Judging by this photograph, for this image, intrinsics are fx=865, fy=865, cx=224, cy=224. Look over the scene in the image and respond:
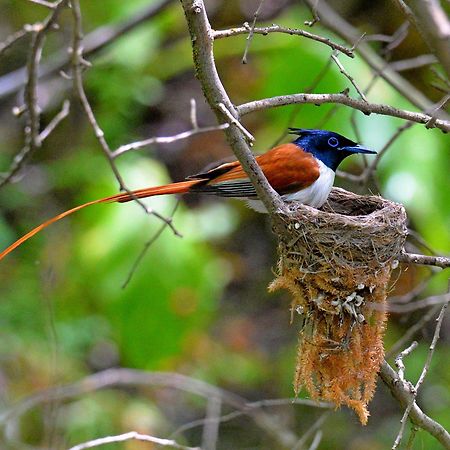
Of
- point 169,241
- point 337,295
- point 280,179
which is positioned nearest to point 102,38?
point 169,241

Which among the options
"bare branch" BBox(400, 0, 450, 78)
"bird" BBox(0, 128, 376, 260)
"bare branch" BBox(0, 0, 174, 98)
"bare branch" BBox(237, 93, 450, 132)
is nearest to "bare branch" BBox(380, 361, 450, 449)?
"bare branch" BBox(237, 93, 450, 132)

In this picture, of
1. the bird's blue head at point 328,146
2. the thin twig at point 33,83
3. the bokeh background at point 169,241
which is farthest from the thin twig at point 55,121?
the bird's blue head at point 328,146

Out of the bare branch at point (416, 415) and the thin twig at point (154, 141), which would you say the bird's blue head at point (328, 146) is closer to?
the thin twig at point (154, 141)

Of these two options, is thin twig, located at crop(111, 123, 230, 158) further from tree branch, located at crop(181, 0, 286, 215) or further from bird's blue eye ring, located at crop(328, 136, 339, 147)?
bird's blue eye ring, located at crop(328, 136, 339, 147)

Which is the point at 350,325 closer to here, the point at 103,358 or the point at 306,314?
the point at 306,314

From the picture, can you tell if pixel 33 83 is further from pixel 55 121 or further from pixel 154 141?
pixel 154 141

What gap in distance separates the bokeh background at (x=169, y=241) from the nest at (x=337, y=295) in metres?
→ 0.89

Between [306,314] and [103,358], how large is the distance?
15.9ft

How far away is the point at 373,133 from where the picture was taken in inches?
205

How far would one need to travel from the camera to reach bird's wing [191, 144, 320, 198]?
4.30 m

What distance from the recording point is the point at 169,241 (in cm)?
571

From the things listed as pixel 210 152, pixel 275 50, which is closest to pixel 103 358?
pixel 210 152

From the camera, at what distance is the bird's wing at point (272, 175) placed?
430 centimetres

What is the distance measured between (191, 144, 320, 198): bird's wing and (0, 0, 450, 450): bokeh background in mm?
418
